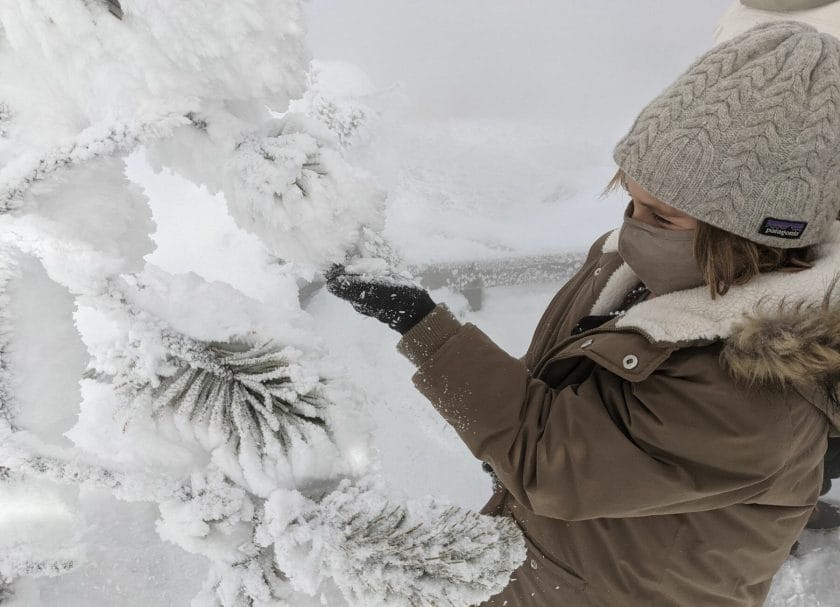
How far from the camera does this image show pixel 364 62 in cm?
244

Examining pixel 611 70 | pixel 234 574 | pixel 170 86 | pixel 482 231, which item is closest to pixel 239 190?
pixel 170 86

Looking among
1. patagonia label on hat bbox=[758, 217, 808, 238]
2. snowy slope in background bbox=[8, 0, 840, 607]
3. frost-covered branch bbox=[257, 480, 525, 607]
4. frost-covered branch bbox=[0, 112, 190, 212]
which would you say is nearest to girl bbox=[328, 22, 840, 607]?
patagonia label on hat bbox=[758, 217, 808, 238]

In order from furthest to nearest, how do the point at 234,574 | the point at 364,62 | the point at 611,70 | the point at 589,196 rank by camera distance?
the point at 611,70
the point at 364,62
the point at 589,196
the point at 234,574

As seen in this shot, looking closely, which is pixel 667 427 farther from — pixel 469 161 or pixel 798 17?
pixel 469 161

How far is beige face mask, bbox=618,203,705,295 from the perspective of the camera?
0.67 metres

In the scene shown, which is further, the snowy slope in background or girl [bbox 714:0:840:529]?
the snowy slope in background

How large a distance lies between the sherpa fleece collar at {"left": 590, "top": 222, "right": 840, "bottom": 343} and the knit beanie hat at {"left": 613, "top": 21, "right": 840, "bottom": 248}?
37mm

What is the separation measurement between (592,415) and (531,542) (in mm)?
337

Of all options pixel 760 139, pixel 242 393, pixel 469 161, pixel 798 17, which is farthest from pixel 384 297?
pixel 469 161

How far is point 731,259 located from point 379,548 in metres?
0.52

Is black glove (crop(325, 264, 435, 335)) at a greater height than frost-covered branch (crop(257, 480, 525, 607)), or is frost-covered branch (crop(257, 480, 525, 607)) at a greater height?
black glove (crop(325, 264, 435, 335))

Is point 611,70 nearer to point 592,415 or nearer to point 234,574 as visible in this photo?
point 592,415

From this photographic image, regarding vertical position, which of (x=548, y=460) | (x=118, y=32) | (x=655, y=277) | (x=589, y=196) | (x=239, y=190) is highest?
(x=118, y=32)

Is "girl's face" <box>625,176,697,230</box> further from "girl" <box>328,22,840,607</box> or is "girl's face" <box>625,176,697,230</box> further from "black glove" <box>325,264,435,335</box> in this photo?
"black glove" <box>325,264,435,335</box>
